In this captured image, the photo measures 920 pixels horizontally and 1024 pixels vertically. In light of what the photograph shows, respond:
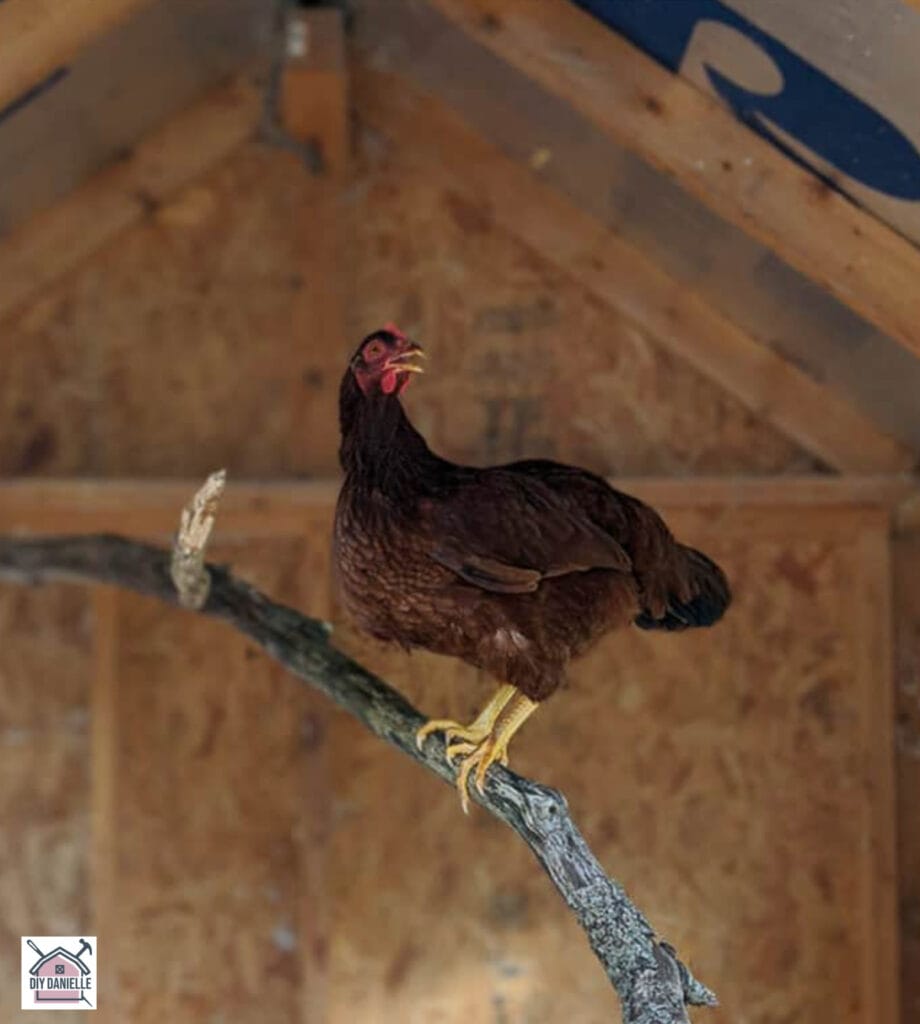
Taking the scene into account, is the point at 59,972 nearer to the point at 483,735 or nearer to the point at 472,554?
the point at 483,735

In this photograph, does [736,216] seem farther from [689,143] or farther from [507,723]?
[507,723]


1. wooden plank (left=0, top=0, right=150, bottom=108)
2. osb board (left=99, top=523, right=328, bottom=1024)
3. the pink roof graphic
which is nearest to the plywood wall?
osb board (left=99, top=523, right=328, bottom=1024)

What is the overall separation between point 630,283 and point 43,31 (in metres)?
1.43

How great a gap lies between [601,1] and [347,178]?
3.51 feet

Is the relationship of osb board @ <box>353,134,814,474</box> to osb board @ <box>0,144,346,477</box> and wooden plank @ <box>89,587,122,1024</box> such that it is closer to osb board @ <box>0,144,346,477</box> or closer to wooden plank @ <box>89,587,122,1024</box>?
osb board @ <box>0,144,346,477</box>

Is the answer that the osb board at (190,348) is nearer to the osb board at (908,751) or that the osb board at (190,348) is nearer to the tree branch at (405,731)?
the tree branch at (405,731)

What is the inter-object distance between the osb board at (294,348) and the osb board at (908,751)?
541mm

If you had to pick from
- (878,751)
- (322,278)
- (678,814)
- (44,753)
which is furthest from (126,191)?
(878,751)

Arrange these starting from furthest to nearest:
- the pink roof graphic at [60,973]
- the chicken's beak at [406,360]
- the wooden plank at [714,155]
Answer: the pink roof graphic at [60,973] < the wooden plank at [714,155] < the chicken's beak at [406,360]

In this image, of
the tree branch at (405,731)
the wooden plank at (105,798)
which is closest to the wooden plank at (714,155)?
the tree branch at (405,731)

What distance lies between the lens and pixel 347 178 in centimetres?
330

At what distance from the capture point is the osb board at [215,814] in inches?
125

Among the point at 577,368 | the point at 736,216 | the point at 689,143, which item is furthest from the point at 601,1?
the point at 577,368

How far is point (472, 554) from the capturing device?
206 centimetres
